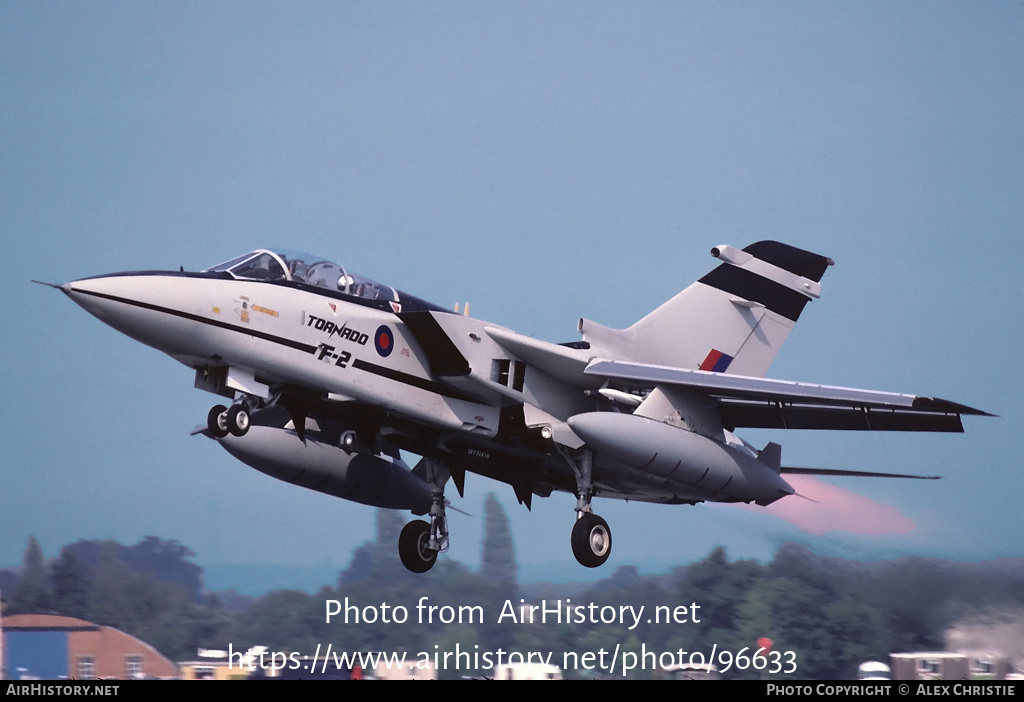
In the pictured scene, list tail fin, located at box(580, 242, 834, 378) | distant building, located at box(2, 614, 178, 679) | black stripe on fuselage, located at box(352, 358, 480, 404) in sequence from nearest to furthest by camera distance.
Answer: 1. black stripe on fuselage, located at box(352, 358, 480, 404)
2. tail fin, located at box(580, 242, 834, 378)
3. distant building, located at box(2, 614, 178, 679)

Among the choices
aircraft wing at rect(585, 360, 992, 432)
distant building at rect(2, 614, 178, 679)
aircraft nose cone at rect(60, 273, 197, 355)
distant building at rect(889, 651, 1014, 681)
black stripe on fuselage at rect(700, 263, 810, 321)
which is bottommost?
distant building at rect(889, 651, 1014, 681)

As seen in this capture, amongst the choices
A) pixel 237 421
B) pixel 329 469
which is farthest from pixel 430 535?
pixel 237 421

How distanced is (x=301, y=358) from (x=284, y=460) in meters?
3.23

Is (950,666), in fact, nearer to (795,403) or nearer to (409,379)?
(795,403)

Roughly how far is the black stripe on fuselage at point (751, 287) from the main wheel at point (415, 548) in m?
5.35

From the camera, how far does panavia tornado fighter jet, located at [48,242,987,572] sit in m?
14.0

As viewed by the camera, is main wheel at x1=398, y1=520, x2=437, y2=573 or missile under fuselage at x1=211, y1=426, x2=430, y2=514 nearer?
missile under fuselage at x1=211, y1=426, x2=430, y2=514

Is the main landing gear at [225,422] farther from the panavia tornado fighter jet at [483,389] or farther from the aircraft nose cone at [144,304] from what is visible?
the aircraft nose cone at [144,304]

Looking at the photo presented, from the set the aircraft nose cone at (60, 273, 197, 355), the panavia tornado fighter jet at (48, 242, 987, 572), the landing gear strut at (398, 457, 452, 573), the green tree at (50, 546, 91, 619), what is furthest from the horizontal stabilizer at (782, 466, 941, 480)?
the green tree at (50, 546, 91, 619)

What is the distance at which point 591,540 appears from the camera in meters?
16.2

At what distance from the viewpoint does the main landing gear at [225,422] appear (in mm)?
13773

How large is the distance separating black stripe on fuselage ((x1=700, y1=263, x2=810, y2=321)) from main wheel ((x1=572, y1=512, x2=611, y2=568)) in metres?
4.00

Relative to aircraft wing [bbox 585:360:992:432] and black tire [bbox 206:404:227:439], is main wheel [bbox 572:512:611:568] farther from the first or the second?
black tire [bbox 206:404:227:439]

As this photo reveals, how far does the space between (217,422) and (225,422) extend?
0.09 metres
